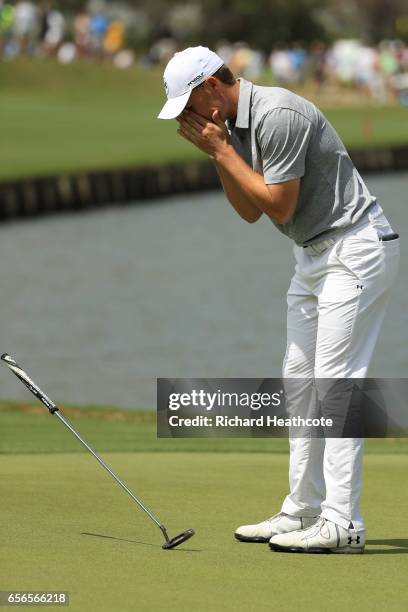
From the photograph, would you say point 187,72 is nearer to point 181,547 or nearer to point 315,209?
point 315,209

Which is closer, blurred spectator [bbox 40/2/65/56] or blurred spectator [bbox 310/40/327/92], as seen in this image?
blurred spectator [bbox 40/2/65/56]

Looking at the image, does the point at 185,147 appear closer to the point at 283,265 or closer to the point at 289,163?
the point at 283,265

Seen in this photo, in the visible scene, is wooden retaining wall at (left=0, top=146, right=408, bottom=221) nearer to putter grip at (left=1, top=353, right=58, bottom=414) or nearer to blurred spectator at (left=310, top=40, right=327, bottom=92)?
blurred spectator at (left=310, top=40, right=327, bottom=92)

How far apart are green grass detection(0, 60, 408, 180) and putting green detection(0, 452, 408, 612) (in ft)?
93.3

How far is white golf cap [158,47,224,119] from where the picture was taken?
5375mm

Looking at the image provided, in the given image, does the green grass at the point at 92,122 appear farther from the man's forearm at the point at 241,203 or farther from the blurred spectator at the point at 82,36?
the man's forearm at the point at 241,203

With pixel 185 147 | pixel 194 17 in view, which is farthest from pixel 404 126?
pixel 194 17

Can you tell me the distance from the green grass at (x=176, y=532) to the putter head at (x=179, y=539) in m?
0.03

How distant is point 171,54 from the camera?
64062 mm

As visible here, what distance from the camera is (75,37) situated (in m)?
65.9

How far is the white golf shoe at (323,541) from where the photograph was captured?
5.41 metres

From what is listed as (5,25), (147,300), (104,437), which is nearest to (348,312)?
(104,437)

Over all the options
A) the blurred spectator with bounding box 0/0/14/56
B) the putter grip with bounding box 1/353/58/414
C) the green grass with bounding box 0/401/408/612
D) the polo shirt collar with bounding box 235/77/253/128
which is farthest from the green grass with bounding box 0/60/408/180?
the polo shirt collar with bounding box 235/77/253/128

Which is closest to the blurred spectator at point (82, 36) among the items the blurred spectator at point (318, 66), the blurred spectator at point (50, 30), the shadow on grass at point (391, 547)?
the blurred spectator at point (50, 30)
